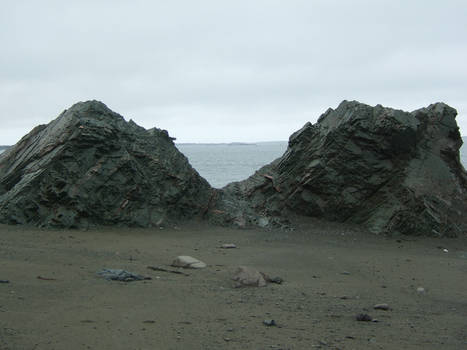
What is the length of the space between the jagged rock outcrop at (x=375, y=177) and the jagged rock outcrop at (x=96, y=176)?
131 cm

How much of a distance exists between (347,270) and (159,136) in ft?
20.8

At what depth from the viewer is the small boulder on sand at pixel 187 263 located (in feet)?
28.5

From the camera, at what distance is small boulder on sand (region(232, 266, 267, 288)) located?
7601 millimetres

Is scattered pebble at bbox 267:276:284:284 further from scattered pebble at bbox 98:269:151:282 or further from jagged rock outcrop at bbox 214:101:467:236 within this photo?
jagged rock outcrop at bbox 214:101:467:236

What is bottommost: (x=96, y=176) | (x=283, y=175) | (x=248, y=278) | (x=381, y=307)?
(x=381, y=307)

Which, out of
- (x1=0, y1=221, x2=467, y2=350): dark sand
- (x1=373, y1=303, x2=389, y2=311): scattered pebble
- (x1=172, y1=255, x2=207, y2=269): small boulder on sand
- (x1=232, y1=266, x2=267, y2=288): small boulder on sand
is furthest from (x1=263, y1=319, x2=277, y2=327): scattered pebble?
(x1=172, y1=255, x2=207, y2=269): small boulder on sand

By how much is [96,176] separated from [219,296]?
19.7 ft

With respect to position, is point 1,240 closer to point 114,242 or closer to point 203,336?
point 114,242

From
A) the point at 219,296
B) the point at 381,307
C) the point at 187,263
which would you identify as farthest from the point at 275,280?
the point at 381,307

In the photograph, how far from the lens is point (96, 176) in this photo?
478 inches

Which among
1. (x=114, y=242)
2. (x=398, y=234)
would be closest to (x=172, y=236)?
(x=114, y=242)

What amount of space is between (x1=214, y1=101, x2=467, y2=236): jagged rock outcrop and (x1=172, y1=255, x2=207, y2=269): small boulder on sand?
15.0 ft

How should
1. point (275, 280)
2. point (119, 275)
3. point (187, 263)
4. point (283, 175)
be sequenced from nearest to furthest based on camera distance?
point (119, 275) → point (275, 280) → point (187, 263) → point (283, 175)

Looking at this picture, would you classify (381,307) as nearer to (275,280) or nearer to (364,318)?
(364,318)
